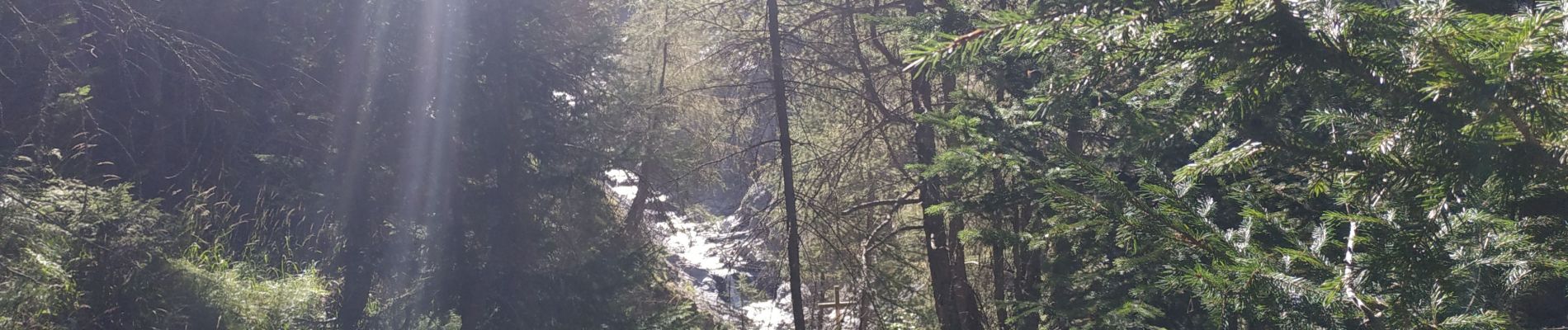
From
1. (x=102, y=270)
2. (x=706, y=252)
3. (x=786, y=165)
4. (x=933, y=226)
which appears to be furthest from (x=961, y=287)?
(x=102, y=270)

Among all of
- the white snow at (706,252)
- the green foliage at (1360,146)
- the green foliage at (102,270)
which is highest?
the green foliage at (1360,146)

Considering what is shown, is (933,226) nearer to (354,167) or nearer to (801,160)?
(801,160)

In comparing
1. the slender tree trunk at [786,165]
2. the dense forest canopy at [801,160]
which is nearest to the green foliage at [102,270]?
the dense forest canopy at [801,160]

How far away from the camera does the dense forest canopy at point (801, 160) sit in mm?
2482

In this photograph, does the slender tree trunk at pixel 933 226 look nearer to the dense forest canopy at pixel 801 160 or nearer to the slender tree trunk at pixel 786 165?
the dense forest canopy at pixel 801 160

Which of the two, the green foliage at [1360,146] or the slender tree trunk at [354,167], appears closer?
the green foliage at [1360,146]

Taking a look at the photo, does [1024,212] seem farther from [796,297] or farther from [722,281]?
[722,281]

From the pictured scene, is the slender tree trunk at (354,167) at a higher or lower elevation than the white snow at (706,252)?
higher

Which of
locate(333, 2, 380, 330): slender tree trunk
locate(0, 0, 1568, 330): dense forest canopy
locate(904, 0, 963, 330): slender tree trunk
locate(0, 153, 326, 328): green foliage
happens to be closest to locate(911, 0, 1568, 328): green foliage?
locate(0, 0, 1568, 330): dense forest canopy

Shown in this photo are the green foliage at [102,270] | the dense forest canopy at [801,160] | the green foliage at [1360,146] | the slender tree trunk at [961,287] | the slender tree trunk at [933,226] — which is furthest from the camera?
the slender tree trunk at [961,287]

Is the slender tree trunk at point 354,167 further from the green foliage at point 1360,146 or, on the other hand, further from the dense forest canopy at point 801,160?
the green foliage at point 1360,146

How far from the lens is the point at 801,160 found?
416 inches

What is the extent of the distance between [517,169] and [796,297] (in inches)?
144

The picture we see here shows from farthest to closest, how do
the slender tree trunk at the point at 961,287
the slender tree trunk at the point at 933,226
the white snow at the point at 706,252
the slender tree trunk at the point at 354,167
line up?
the white snow at the point at 706,252 → the slender tree trunk at the point at 354,167 → the slender tree trunk at the point at 961,287 → the slender tree trunk at the point at 933,226
